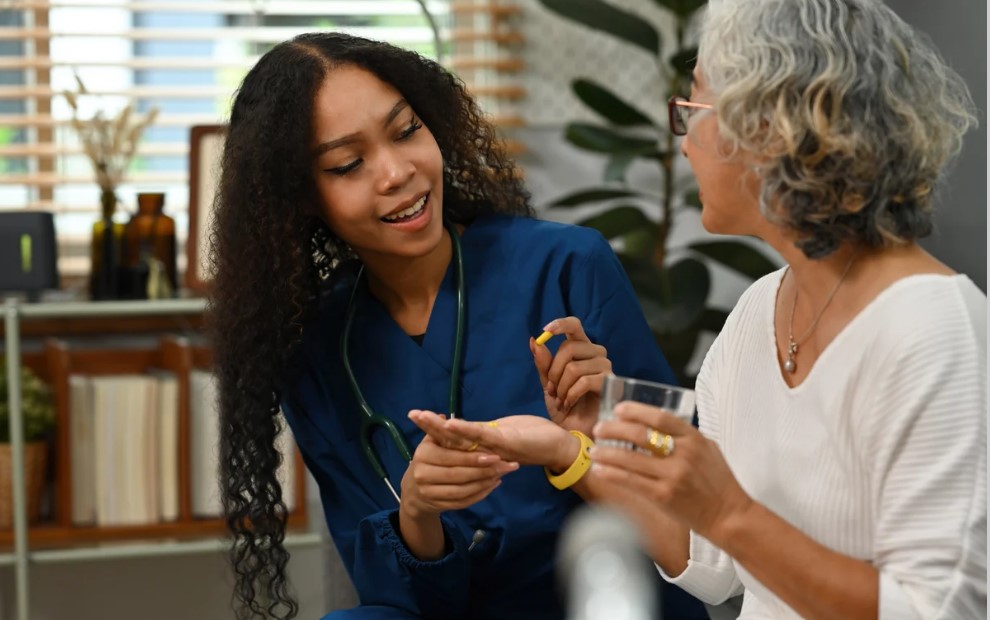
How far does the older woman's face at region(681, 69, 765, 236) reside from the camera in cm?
110

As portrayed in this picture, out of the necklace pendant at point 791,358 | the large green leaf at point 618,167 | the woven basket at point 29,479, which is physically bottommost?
the woven basket at point 29,479

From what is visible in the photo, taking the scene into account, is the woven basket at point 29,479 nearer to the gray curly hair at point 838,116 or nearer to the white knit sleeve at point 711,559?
the white knit sleeve at point 711,559

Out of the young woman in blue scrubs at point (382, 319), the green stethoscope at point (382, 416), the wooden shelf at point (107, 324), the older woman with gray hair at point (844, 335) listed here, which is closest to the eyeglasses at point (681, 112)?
the older woman with gray hair at point (844, 335)

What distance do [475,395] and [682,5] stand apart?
4.72 ft

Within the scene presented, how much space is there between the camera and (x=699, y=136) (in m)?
1.11

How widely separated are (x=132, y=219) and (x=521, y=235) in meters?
1.31

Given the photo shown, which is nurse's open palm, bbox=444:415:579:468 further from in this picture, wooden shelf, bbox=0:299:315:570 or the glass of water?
wooden shelf, bbox=0:299:315:570

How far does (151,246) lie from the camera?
2.71m

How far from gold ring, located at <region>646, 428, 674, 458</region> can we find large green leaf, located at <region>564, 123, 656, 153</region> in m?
1.77

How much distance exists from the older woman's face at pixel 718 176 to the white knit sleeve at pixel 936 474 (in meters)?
0.19

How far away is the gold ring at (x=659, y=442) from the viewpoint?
3.13 ft

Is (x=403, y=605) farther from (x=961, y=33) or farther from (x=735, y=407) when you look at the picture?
(x=961, y=33)

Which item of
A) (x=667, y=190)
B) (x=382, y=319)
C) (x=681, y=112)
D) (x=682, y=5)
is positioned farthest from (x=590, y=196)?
(x=681, y=112)

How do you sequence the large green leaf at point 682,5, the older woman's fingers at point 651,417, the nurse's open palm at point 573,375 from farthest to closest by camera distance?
the large green leaf at point 682,5, the nurse's open palm at point 573,375, the older woman's fingers at point 651,417
